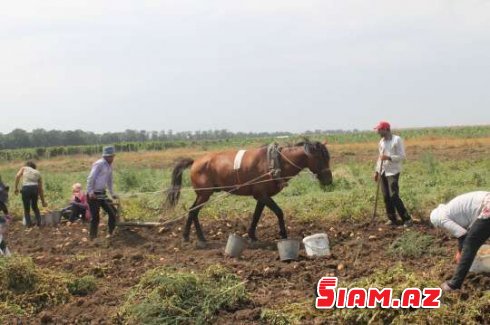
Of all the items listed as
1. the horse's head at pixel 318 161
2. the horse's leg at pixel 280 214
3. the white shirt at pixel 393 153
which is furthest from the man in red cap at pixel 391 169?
the horse's leg at pixel 280 214

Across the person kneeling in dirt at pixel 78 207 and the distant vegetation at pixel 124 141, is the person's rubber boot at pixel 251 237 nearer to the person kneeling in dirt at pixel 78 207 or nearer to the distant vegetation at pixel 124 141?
the distant vegetation at pixel 124 141

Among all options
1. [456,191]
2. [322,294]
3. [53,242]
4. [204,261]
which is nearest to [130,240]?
[53,242]

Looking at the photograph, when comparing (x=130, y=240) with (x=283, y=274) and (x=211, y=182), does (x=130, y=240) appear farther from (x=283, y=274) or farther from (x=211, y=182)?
(x=283, y=274)

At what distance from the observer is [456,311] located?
496 cm

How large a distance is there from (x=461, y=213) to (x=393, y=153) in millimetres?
4016

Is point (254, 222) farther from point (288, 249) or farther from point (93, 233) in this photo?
point (93, 233)

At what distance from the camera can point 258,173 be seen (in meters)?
9.38

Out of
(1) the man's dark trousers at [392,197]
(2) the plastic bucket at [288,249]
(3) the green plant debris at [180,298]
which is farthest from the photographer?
(1) the man's dark trousers at [392,197]

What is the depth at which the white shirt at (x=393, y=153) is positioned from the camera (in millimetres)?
9367

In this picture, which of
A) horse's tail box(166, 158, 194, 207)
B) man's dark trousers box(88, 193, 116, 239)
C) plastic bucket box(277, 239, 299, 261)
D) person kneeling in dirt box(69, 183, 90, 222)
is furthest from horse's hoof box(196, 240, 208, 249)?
person kneeling in dirt box(69, 183, 90, 222)

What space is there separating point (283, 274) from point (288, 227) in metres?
3.49

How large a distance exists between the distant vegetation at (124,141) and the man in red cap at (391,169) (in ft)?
4.82

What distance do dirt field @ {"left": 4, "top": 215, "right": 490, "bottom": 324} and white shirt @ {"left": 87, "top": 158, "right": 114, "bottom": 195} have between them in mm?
970

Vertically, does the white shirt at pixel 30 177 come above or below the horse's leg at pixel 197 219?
above
